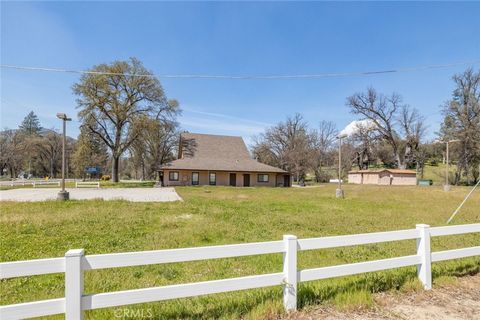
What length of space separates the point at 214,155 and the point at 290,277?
37546 mm

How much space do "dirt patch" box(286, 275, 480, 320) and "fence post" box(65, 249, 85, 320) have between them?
2.22m

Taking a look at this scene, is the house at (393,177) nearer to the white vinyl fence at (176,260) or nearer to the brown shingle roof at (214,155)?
the brown shingle roof at (214,155)

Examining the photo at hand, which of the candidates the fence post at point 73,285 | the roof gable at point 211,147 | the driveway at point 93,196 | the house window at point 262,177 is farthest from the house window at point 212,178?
the fence post at point 73,285

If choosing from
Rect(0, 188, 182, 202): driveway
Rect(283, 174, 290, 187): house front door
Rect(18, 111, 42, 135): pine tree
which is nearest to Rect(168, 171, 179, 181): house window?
Rect(0, 188, 182, 202): driveway

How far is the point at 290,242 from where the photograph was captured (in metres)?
3.40

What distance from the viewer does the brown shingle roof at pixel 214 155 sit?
36.8 m

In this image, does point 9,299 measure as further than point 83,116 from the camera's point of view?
→ No

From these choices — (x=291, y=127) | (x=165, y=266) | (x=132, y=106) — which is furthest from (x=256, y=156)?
(x=165, y=266)

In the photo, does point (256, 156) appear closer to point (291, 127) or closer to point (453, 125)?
point (291, 127)

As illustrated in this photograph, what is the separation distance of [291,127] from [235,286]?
53.3 metres

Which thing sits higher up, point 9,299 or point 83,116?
point 83,116

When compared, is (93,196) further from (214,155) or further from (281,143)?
(281,143)

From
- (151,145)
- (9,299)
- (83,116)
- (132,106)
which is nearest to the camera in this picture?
(9,299)

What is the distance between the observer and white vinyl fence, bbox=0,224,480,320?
253 centimetres
